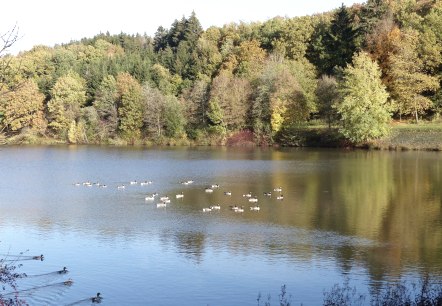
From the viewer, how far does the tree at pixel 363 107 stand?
5894 centimetres

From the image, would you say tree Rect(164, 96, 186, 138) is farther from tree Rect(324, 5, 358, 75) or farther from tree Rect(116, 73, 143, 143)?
tree Rect(324, 5, 358, 75)

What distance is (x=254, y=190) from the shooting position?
34625mm

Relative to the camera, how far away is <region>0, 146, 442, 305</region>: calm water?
1675 cm

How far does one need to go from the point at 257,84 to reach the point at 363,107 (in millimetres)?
18852

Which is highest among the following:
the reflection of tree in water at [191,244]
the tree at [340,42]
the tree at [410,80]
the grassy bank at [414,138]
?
the tree at [340,42]

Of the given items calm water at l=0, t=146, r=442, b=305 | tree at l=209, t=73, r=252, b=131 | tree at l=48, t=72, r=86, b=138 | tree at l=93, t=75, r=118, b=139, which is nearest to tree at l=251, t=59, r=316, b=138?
tree at l=209, t=73, r=252, b=131

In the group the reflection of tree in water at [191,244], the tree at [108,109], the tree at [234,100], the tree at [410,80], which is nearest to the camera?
the reflection of tree in water at [191,244]

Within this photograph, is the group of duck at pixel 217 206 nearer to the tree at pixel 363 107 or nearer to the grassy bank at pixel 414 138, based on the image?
the tree at pixel 363 107

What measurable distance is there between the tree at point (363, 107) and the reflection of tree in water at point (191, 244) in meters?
39.7

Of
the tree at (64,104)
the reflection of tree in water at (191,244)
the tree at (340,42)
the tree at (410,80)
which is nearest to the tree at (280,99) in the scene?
the tree at (340,42)

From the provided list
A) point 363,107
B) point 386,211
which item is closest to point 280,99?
point 363,107

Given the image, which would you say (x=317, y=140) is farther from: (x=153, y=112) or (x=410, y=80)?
(x=153, y=112)

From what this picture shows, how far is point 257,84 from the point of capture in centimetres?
7450

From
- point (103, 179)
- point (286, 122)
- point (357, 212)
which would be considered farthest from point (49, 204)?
point (286, 122)
